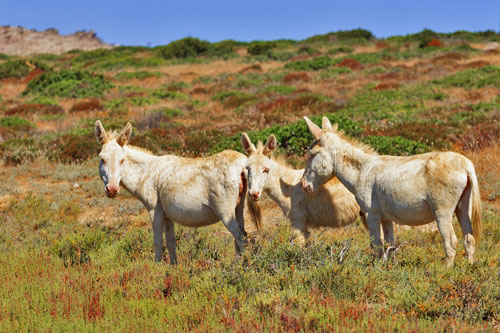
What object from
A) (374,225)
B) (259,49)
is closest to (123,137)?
(374,225)

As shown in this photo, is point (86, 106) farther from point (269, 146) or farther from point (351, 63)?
point (351, 63)

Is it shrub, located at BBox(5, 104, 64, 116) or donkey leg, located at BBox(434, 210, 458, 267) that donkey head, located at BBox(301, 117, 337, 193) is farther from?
shrub, located at BBox(5, 104, 64, 116)

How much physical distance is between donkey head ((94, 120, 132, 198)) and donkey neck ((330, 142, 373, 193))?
2911 mm

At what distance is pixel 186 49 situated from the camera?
47781 mm

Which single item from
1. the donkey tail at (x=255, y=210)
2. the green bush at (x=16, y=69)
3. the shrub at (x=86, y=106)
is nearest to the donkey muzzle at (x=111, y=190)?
the donkey tail at (x=255, y=210)

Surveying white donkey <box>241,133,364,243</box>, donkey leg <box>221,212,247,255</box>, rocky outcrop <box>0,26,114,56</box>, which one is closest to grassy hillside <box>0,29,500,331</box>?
donkey leg <box>221,212,247,255</box>

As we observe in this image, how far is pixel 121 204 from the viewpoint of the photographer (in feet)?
35.2

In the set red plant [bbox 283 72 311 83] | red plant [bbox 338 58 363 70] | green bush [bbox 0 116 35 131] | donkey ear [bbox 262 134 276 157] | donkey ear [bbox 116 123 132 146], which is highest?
red plant [bbox 338 58 363 70]

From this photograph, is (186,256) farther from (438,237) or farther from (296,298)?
(438,237)

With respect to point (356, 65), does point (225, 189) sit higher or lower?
lower

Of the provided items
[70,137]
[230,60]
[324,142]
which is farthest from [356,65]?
[324,142]

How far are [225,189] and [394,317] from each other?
8.51ft

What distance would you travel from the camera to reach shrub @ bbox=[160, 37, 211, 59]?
47031mm

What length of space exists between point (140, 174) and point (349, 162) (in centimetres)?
293
